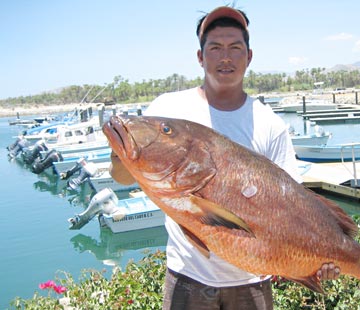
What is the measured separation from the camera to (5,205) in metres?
17.3

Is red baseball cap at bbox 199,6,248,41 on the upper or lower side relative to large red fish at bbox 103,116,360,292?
upper

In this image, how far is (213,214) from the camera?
1.59m

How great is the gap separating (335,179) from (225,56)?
1298 centimetres

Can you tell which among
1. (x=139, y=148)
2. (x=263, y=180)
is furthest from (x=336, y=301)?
(x=139, y=148)

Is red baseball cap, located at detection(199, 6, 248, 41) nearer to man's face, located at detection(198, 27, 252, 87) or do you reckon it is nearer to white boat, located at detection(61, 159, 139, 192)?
man's face, located at detection(198, 27, 252, 87)

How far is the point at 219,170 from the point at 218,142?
0.45 ft

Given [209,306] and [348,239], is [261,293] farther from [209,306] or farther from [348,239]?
[348,239]

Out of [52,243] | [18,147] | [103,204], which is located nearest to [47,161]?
[18,147]

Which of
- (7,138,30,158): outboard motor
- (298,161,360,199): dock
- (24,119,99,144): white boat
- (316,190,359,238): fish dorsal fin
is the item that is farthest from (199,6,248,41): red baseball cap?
(7,138,30,158): outboard motor

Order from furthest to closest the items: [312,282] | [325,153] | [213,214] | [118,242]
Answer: [325,153], [118,242], [312,282], [213,214]

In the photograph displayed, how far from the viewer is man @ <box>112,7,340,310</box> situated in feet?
6.61

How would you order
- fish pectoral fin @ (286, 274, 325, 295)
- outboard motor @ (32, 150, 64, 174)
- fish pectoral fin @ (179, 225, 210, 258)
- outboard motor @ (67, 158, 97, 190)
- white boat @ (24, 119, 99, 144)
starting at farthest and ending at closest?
white boat @ (24, 119, 99, 144), outboard motor @ (32, 150, 64, 174), outboard motor @ (67, 158, 97, 190), fish pectoral fin @ (286, 274, 325, 295), fish pectoral fin @ (179, 225, 210, 258)

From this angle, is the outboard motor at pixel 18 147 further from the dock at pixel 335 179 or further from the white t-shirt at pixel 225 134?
the white t-shirt at pixel 225 134

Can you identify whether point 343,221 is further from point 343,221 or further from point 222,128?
point 222,128
